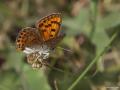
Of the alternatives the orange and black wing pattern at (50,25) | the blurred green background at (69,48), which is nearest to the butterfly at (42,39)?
the orange and black wing pattern at (50,25)

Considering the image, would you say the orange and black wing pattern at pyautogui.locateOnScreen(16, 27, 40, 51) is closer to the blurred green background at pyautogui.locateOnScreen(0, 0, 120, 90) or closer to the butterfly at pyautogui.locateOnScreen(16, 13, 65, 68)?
the butterfly at pyautogui.locateOnScreen(16, 13, 65, 68)

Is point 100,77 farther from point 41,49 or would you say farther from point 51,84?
point 41,49

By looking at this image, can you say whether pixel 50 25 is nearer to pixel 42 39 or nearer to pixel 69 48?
pixel 42 39

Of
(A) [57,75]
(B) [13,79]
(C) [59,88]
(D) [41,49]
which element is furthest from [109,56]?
(D) [41,49]

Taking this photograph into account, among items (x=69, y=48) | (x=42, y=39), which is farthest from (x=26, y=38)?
(x=69, y=48)

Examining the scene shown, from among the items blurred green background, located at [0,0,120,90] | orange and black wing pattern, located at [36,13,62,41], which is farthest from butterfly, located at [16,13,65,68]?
blurred green background, located at [0,0,120,90]

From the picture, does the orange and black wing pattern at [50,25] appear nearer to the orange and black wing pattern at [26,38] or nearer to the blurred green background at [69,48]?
the orange and black wing pattern at [26,38]
